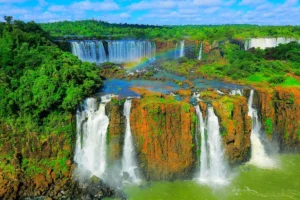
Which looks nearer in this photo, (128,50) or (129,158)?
(129,158)

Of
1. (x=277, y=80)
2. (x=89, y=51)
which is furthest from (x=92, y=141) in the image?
(x=89, y=51)

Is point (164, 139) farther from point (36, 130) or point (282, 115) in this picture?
point (282, 115)

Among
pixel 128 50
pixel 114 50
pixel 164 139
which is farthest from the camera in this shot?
pixel 128 50

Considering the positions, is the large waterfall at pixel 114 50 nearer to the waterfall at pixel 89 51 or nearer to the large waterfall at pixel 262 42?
the waterfall at pixel 89 51

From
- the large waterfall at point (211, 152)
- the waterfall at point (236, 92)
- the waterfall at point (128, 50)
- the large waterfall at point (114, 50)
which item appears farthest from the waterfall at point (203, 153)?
the waterfall at point (128, 50)

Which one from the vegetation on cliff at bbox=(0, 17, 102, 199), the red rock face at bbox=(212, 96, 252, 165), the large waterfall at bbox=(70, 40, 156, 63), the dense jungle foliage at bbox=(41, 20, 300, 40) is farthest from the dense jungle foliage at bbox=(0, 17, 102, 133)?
the dense jungle foliage at bbox=(41, 20, 300, 40)

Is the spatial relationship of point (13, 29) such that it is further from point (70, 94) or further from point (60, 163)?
point (60, 163)
